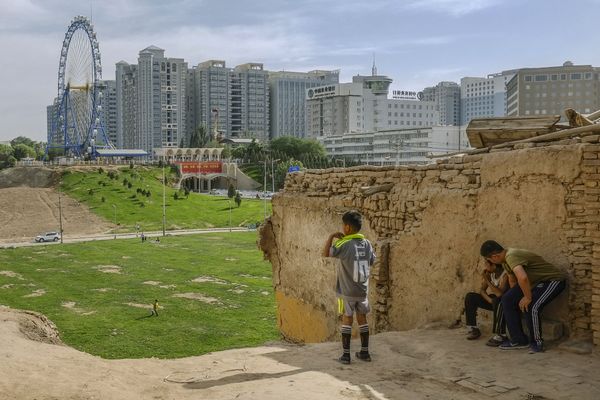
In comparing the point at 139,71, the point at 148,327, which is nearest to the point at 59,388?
the point at 148,327

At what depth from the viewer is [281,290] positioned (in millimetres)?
11750

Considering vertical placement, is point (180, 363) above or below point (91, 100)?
below

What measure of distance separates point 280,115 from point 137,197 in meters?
80.1

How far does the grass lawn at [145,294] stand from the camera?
64.5ft

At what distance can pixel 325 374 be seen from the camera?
19.1 ft

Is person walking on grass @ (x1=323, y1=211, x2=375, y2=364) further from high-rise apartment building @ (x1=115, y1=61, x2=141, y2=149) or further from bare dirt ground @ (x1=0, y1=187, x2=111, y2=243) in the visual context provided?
high-rise apartment building @ (x1=115, y1=61, x2=141, y2=149)

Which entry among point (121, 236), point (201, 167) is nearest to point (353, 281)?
point (121, 236)

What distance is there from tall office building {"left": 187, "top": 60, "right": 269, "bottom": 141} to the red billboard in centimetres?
4736

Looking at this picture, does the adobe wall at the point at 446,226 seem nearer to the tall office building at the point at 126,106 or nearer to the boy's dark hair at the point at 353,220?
the boy's dark hair at the point at 353,220

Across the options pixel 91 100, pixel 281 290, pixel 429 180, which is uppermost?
pixel 91 100

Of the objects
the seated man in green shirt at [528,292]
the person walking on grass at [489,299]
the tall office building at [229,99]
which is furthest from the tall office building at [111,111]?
Answer: the seated man in green shirt at [528,292]

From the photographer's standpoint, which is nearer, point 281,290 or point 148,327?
point 281,290

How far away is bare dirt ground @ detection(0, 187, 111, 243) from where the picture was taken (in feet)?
191

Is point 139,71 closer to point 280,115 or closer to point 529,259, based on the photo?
point 280,115
